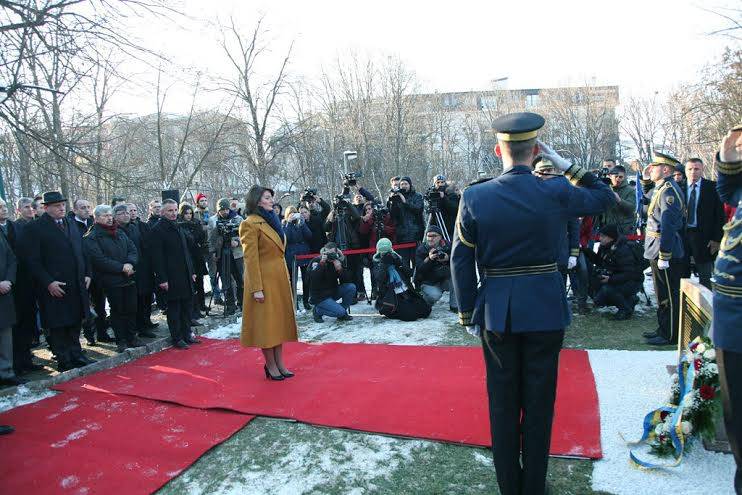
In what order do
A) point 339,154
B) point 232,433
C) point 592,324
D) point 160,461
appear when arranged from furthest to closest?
point 339,154 → point 592,324 → point 232,433 → point 160,461

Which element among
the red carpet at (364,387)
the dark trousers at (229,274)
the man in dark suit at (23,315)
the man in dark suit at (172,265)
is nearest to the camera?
the red carpet at (364,387)

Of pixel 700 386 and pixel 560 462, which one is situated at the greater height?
pixel 700 386

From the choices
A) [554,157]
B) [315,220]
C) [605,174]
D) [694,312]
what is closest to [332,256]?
[315,220]

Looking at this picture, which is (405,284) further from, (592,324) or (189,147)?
(189,147)

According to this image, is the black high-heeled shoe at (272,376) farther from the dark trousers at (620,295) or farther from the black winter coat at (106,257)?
the dark trousers at (620,295)

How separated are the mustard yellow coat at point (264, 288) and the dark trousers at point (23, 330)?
2.87 m

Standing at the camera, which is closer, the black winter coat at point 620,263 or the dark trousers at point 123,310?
the dark trousers at point 123,310

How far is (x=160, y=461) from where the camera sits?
3555mm

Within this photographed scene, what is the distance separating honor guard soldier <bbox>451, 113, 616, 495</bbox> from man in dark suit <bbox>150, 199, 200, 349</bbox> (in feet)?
15.9

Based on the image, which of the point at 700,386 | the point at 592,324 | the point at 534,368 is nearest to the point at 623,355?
the point at 592,324

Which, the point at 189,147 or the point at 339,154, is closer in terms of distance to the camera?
the point at 339,154

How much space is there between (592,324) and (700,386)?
3.38 meters

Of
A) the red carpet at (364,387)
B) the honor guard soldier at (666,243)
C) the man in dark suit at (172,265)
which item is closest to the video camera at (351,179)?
the man in dark suit at (172,265)

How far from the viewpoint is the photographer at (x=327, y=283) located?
7672 millimetres
